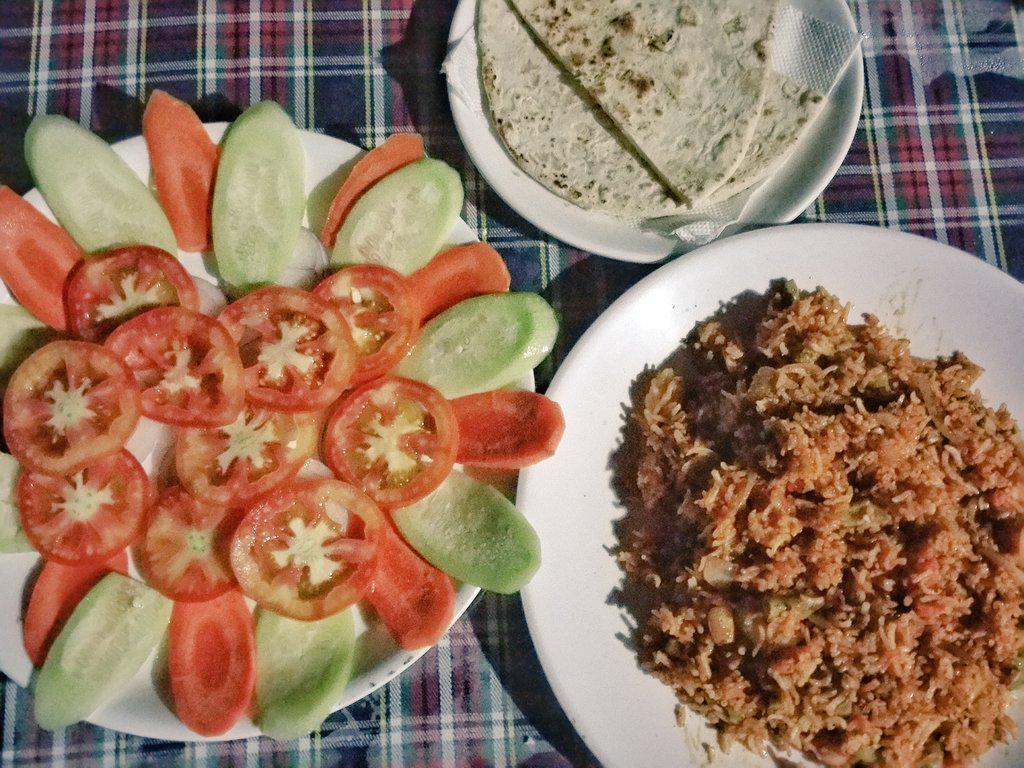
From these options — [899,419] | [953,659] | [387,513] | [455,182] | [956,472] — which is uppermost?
[455,182]

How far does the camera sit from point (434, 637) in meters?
2.65

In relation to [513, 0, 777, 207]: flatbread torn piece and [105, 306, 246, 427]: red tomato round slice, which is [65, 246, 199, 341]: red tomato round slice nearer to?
[105, 306, 246, 427]: red tomato round slice

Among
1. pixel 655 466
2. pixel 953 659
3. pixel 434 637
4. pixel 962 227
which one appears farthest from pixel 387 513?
pixel 962 227

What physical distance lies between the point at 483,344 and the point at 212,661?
1367mm

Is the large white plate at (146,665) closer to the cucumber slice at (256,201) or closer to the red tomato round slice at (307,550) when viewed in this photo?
the red tomato round slice at (307,550)

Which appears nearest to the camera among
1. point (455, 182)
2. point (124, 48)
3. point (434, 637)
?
point (434, 637)

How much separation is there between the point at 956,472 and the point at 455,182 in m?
1.98

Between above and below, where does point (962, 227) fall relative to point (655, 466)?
above

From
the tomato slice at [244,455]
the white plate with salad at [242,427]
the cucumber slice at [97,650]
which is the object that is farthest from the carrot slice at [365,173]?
the cucumber slice at [97,650]

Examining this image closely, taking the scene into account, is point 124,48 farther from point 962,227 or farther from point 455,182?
point 962,227

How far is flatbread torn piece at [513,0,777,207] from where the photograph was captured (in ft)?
9.56

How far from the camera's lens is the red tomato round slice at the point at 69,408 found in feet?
8.46

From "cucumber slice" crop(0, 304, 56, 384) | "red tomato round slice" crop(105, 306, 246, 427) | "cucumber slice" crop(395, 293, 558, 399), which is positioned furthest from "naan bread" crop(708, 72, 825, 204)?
"cucumber slice" crop(0, 304, 56, 384)

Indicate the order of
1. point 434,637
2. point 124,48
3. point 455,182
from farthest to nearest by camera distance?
point 124,48
point 455,182
point 434,637
